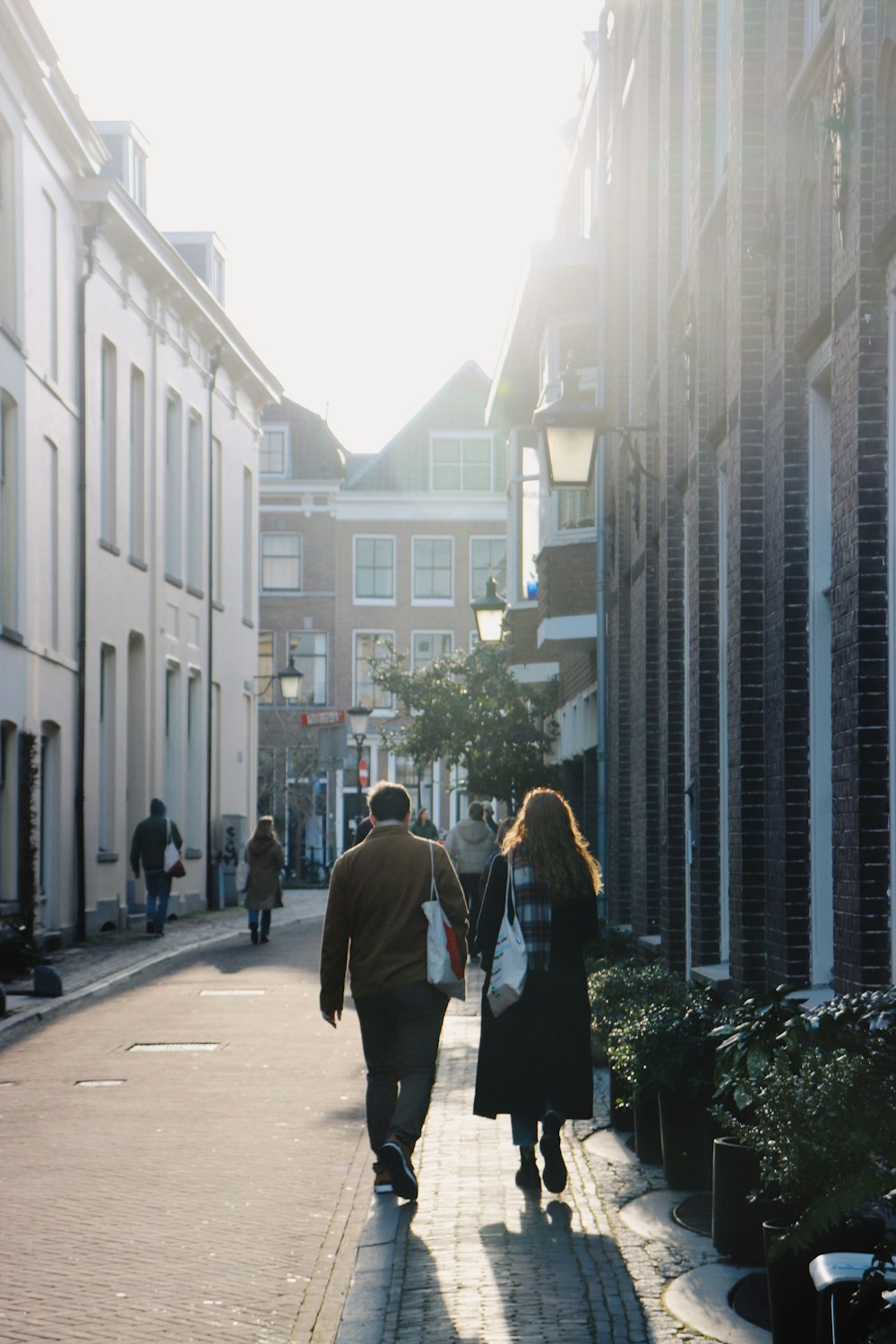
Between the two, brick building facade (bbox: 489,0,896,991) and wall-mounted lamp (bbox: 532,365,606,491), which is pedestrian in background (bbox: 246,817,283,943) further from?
wall-mounted lamp (bbox: 532,365,606,491)

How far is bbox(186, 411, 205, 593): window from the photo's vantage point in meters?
33.9

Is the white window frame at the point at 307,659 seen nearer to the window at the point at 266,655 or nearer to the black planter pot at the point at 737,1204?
the window at the point at 266,655

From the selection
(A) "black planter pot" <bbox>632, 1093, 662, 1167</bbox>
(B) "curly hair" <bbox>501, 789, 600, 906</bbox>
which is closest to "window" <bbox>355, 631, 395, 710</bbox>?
(A) "black planter pot" <bbox>632, 1093, 662, 1167</bbox>

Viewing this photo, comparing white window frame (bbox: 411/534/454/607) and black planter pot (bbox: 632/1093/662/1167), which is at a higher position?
white window frame (bbox: 411/534/454/607)

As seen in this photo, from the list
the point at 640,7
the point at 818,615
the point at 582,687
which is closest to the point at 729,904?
the point at 818,615

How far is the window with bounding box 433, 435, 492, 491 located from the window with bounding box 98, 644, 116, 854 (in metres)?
32.8

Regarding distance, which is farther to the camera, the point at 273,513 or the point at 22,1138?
the point at 273,513

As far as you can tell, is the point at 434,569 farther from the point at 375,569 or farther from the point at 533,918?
the point at 533,918

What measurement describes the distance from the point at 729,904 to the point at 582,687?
13.2 m

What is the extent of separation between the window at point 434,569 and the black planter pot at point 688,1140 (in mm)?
50655

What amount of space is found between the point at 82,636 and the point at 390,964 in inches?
685

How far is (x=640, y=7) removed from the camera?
55.5 feet

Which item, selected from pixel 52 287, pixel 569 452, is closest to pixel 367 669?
pixel 52 287

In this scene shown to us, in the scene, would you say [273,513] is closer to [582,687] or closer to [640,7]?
[582,687]
